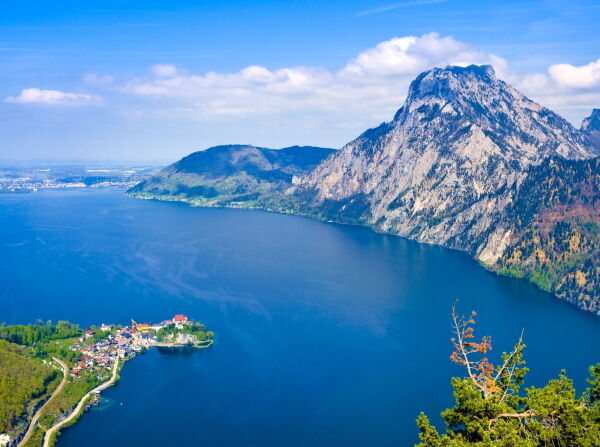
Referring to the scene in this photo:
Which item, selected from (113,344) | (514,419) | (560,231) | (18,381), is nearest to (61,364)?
(113,344)

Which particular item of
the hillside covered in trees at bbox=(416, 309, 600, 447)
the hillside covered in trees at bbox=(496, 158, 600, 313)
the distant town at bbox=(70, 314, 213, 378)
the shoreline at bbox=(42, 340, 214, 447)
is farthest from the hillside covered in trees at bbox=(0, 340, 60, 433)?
the hillside covered in trees at bbox=(496, 158, 600, 313)

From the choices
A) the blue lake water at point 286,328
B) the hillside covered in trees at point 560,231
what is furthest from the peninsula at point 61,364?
the hillside covered in trees at point 560,231

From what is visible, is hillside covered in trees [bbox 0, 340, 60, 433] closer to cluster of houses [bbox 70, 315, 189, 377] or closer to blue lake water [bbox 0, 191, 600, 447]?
cluster of houses [bbox 70, 315, 189, 377]

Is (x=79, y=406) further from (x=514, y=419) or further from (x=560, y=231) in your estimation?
(x=560, y=231)

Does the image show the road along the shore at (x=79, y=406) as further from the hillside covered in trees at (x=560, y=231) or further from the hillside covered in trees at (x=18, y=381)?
the hillside covered in trees at (x=560, y=231)

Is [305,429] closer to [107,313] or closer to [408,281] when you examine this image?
[107,313]

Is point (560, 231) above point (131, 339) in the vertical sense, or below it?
above

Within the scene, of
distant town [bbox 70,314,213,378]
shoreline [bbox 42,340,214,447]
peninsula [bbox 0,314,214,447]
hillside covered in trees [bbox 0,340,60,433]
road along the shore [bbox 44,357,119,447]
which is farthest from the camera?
distant town [bbox 70,314,213,378]
